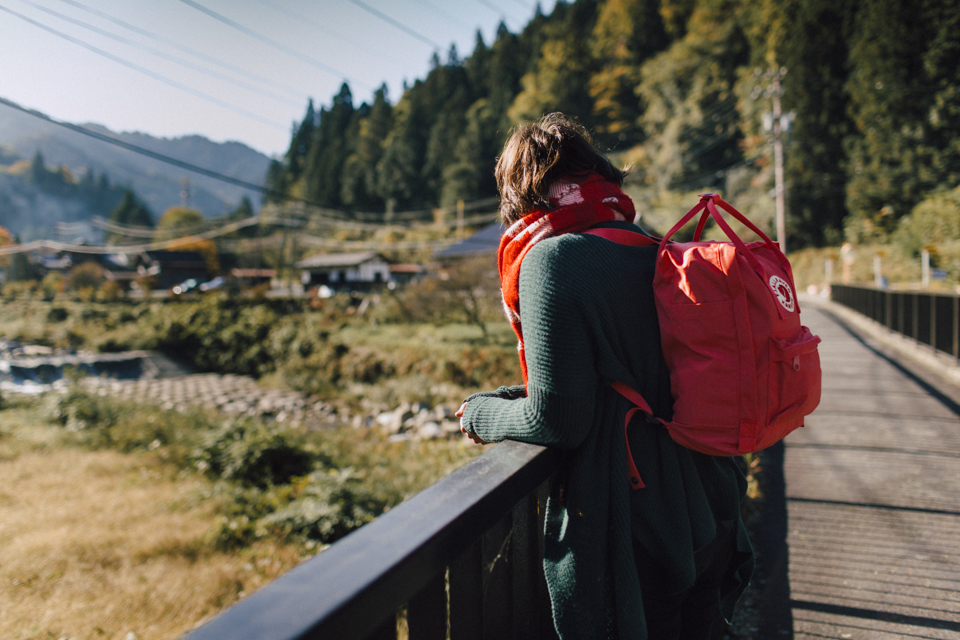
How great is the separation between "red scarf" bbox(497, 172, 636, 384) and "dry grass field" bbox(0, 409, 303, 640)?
13.1ft

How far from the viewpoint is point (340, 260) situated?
176 feet

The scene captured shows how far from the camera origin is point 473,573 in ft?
3.74

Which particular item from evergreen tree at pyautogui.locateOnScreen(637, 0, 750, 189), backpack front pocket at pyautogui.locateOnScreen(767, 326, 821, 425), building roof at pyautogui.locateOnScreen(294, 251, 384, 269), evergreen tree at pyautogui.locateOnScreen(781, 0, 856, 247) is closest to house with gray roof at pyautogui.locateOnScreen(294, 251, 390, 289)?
building roof at pyautogui.locateOnScreen(294, 251, 384, 269)

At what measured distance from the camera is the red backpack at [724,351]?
3.76ft

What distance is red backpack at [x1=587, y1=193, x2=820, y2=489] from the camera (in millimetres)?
1146

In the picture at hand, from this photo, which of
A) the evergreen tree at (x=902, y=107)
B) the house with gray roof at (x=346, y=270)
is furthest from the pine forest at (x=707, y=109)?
the house with gray roof at (x=346, y=270)

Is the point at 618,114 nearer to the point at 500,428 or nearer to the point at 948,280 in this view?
the point at 948,280

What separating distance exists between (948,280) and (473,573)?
20194mm

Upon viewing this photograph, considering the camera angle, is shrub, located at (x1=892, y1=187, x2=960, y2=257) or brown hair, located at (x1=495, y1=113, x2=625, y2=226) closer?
brown hair, located at (x1=495, y1=113, x2=625, y2=226)

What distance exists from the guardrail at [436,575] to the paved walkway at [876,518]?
69.0 inches

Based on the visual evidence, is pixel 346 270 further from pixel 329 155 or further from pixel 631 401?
pixel 631 401

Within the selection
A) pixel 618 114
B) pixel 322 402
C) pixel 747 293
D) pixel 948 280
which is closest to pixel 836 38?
pixel 618 114

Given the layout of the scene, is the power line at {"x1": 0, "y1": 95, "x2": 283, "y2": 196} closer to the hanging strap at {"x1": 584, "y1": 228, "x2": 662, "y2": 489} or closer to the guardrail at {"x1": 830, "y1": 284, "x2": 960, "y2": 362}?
the hanging strap at {"x1": 584, "y1": 228, "x2": 662, "y2": 489}

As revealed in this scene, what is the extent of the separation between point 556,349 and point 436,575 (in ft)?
1.58
